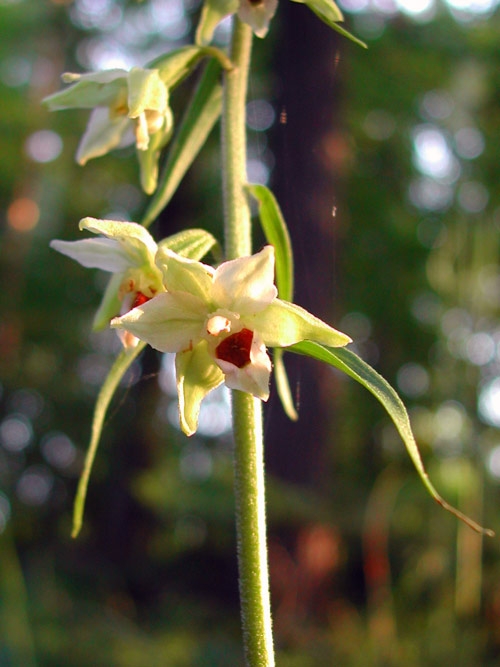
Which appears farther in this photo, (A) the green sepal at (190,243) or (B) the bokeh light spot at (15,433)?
(B) the bokeh light spot at (15,433)

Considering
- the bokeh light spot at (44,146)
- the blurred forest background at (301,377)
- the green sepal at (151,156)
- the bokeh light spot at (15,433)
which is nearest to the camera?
the green sepal at (151,156)

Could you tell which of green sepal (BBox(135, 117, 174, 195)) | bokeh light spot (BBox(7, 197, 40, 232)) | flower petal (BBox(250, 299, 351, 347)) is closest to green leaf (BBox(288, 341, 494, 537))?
flower petal (BBox(250, 299, 351, 347))

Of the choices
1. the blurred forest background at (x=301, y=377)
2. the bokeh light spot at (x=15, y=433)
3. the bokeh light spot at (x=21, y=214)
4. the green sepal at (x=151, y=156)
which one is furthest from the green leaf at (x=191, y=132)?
the bokeh light spot at (x=15, y=433)

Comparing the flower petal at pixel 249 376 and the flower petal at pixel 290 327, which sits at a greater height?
the flower petal at pixel 290 327

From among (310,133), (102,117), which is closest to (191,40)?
(310,133)

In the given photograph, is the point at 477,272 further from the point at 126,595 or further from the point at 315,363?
the point at 126,595

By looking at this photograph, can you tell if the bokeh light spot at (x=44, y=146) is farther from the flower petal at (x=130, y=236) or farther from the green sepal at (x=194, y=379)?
the green sepal at (x=194, y=379)
